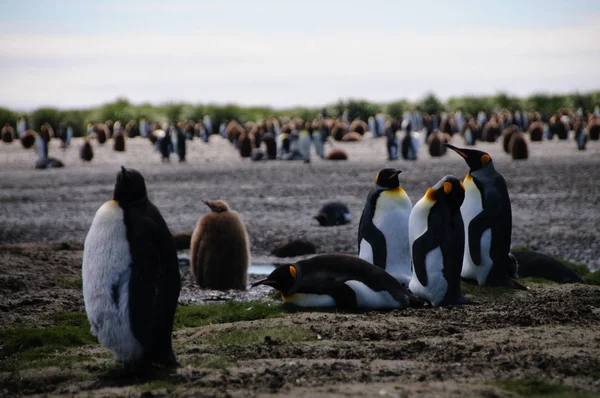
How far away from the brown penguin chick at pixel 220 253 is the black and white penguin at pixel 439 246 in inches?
95.9

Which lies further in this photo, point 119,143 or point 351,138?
point 351,138

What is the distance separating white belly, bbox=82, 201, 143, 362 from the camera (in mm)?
4453

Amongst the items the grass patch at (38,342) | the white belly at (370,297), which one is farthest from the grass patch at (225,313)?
the grass patch at (38,342)

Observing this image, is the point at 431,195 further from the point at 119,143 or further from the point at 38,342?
the point at 119,143

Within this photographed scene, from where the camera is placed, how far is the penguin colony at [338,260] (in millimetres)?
4461

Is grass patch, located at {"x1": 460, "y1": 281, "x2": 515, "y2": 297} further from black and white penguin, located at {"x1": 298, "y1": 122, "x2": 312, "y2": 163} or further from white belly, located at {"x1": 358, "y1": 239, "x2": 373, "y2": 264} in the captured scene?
black and white penguin, located at {"x1": 298, "y1": 122, "x2": 312, "y2": 163}

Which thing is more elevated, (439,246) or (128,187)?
(128,187)

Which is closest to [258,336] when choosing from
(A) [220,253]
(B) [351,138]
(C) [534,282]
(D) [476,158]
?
(D) [476,158]

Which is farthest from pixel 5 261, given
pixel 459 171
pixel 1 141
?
pixel 1 141

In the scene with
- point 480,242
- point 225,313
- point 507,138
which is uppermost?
point 507,138

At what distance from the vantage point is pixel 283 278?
6.26 m

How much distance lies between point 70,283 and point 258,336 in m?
3.32

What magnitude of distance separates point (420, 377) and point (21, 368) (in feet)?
7.44

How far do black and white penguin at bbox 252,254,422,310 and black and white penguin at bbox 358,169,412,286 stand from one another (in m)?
0.93
